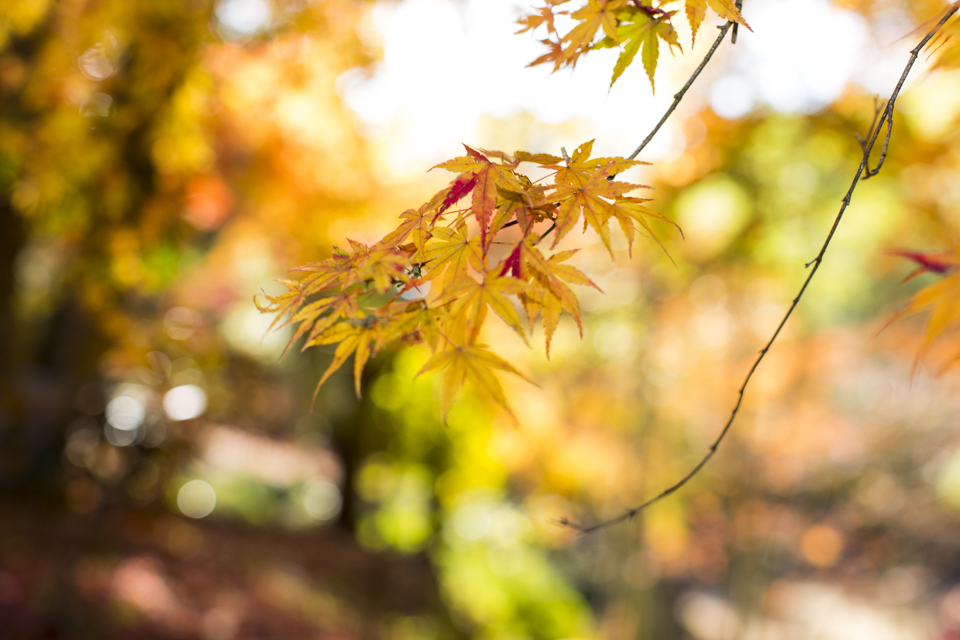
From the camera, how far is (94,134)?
124 inches

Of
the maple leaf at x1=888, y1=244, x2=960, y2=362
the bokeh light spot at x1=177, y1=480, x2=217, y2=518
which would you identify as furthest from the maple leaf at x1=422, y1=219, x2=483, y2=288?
the bokeh light spot at x1=177, y1=480, x2=217, y2=518

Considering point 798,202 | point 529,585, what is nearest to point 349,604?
point 529,585

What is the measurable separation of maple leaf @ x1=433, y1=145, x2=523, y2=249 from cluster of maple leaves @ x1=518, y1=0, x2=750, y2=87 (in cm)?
27

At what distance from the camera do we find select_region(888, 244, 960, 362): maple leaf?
1190 millimetres

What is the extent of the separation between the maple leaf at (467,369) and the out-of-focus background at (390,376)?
5.09 feet

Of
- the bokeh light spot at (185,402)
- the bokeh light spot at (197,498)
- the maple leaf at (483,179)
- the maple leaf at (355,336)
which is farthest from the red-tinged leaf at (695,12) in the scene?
the bokeh light spot at (197,498)

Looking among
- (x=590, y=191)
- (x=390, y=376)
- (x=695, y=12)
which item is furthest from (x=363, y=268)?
(x=390, y=376)

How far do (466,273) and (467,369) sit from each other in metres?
0.20

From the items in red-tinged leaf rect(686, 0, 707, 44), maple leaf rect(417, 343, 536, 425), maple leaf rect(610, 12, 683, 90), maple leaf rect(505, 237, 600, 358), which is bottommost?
maple leaf rect(417, 343, 536, 425)

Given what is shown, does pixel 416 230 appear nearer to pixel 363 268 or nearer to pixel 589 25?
pixel 363 268

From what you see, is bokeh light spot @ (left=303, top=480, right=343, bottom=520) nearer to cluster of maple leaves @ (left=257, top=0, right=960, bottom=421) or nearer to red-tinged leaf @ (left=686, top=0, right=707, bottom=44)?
cluster of maple leaves @ (left=257, top=0, right=960, bottom=421)

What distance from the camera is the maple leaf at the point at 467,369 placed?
0.98m

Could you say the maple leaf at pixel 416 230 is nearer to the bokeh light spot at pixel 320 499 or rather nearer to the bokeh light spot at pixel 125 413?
the bokeh light spot at pixel 125 413

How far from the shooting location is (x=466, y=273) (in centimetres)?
108
